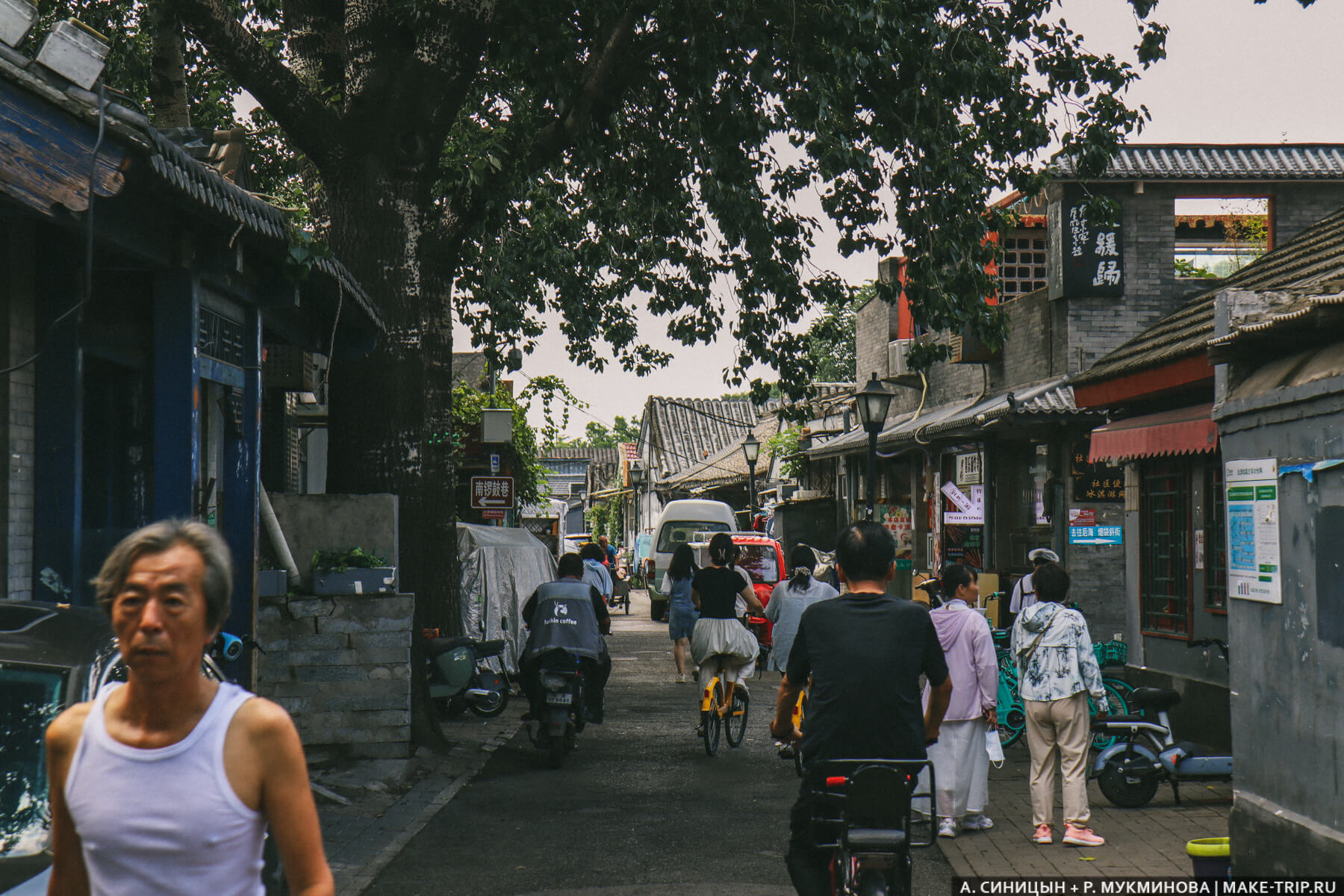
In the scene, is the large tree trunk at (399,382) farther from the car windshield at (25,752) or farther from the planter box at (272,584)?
the car windshield at (25,752)

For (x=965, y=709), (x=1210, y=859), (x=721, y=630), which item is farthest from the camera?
(x=721, y=630)

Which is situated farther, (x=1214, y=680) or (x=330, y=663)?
(x=1214, y=680)

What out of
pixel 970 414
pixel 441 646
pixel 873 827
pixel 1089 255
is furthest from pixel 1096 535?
pixel 873 827

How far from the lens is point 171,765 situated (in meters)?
2.40

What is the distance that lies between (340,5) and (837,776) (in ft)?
31.5

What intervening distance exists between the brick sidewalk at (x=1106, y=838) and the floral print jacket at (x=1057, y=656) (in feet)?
3.04

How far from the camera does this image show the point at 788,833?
8.32 metres

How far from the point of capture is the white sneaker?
28.3 feet

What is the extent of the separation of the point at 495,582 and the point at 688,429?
51458 millimetres

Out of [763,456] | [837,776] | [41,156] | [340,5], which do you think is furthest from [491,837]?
[763,456]

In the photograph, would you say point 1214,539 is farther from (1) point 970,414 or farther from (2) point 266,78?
(2) point 266,78

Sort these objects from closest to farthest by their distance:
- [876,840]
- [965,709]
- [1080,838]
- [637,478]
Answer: [876,840] → [1080,838] → [965,709] → [637,478]

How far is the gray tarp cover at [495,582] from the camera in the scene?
17.3 meters

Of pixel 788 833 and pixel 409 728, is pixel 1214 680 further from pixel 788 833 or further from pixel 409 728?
pixel 409 728
